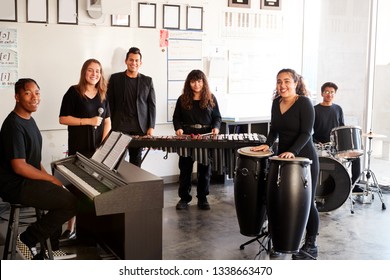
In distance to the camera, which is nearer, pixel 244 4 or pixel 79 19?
pixel 79 19

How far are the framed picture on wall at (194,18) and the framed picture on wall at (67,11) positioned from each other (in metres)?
1.37

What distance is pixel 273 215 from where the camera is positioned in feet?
11.8

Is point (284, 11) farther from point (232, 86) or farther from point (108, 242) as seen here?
point (108, 242)

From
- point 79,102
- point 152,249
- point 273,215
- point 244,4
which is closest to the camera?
point 152,249

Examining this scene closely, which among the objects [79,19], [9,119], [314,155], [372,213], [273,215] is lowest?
[372,213]

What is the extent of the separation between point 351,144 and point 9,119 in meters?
3.24

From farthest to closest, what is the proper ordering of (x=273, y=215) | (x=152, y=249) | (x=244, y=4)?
1. (x=244, y=4)
2. (x=273, y=215)
3. (x=152, y=249)

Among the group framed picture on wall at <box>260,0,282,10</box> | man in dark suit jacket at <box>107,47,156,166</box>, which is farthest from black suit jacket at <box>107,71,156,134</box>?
framed picture on wall at <box>260,0,282,10</box>

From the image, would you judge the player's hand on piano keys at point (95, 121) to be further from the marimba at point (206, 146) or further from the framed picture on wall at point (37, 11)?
the framed picture on wall at point (37, 11)

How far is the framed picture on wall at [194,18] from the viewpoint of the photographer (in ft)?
20.1

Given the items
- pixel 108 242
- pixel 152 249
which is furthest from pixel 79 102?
pixel 152 249

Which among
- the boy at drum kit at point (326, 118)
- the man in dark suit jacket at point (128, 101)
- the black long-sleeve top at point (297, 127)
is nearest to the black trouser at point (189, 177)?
the man in dark suit jacket at point (128, 101)

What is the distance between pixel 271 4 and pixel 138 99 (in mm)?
2571

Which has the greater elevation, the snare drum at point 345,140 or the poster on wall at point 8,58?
the poster on wall at point 8,58
